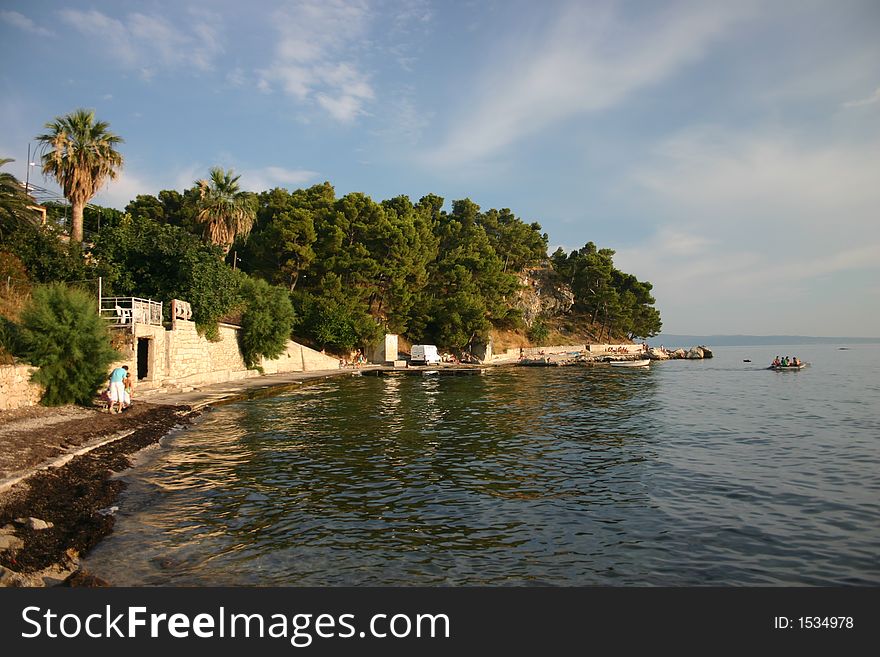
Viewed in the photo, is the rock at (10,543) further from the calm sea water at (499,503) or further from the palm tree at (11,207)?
the palm tree at (11,207)

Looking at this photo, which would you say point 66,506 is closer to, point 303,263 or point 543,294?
point 303,263

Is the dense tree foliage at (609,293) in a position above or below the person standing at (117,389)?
above

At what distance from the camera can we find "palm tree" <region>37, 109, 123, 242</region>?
32.7m

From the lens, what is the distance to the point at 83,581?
289 inches

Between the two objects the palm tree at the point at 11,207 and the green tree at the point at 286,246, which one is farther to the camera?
the green tree at the point at 286,246

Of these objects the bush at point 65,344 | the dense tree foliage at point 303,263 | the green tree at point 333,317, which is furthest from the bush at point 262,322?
the bush at point 65,344

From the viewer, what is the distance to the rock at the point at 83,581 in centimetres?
726

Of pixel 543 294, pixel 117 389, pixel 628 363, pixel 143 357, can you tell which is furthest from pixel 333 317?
pixel 543 294

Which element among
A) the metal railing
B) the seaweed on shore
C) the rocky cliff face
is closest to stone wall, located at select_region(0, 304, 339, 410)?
the metal railing

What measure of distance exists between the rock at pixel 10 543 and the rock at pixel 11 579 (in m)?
1.02

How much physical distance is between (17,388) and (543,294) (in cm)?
9923
